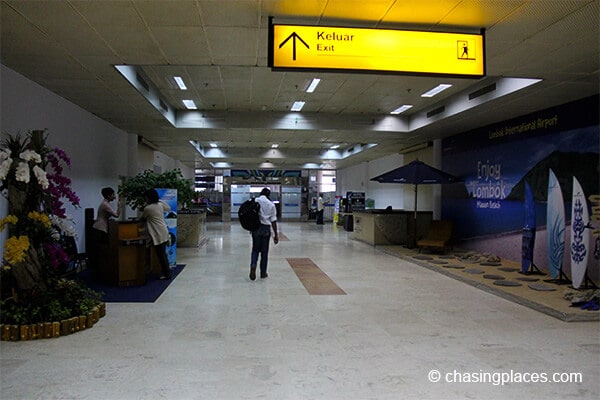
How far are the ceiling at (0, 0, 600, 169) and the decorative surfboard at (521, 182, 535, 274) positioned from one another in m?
1.87

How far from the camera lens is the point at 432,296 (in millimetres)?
6020

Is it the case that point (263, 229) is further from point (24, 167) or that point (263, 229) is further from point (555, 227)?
point (555, 227)

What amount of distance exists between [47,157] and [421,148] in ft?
37.0

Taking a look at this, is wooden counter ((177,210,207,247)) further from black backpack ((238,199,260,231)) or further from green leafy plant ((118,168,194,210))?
black backpack ((238,199,260,231))

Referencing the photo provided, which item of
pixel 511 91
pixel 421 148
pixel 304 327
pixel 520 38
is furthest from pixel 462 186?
pixel 304 327

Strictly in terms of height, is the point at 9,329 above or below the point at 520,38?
below

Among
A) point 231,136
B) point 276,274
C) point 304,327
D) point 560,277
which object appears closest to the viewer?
point 304,327

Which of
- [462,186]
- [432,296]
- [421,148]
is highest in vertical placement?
[421,148]

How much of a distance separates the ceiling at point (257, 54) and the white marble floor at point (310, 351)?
9.06 feet

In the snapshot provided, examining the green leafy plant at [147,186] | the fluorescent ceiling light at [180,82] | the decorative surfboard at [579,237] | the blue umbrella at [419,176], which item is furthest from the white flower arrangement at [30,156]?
A: the blue umbrella at [419,176]

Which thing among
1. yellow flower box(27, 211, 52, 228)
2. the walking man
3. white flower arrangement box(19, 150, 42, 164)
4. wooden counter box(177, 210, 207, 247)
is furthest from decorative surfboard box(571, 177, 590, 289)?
wooden counter box(177, 210, 207, 247)

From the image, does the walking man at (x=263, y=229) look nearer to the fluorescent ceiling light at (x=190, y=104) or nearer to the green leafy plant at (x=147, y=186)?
the green leafy plant at (x=147, y=186)

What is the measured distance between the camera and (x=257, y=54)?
17.8ft

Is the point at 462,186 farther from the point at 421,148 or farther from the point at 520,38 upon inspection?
the point at 520,38
